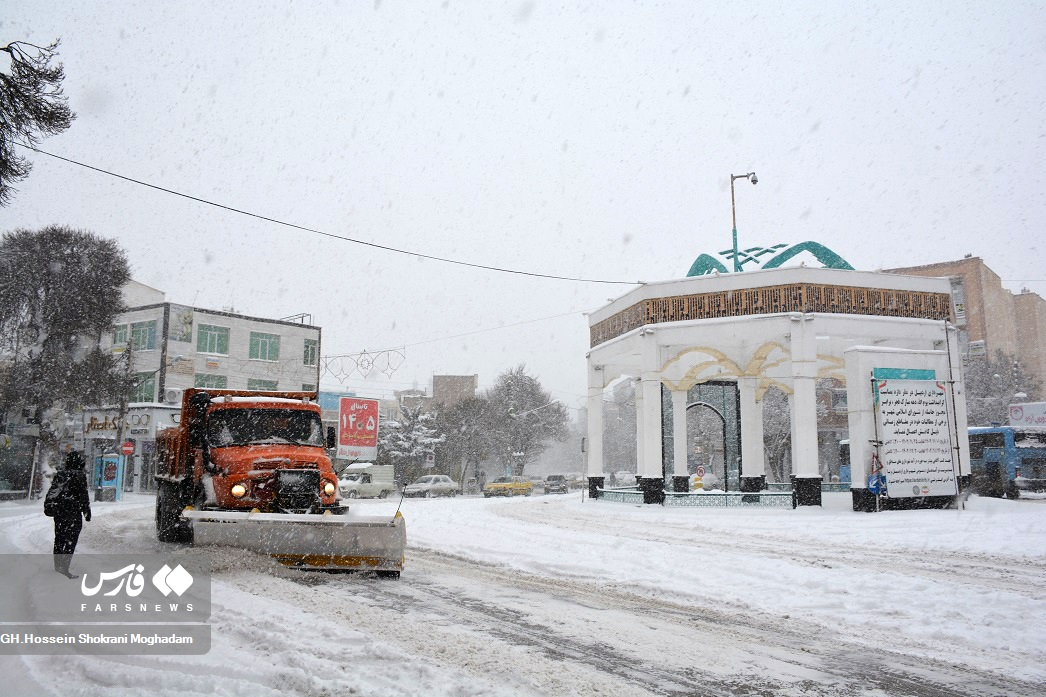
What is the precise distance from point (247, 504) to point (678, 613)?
610cm

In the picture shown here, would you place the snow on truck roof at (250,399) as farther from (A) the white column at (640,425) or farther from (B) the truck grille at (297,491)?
(A) the white column at (640,425)

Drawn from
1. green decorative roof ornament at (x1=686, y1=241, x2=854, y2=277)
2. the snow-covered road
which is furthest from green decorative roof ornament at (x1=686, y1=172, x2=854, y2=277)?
the snow-covered road

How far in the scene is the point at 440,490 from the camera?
46875mm

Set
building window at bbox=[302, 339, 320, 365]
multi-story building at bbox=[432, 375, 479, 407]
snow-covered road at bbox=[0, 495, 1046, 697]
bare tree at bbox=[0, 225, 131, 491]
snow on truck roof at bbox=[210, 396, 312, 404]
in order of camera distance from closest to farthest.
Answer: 1. snow-covered road at bbox=[0, 495, 1046, 697]
2. snow on truck roof at bbox=[210, 396, 312, 404]
3. bare tree at bbox=[0, 225, 131, 491]
4. building window at bbox=[302, 339, 320, 365]
5. multi-story building at bbox=[432, 375, 479, 407]

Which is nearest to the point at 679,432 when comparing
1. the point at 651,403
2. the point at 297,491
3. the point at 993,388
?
the point at 651,403

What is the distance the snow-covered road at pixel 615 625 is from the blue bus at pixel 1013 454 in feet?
69.1

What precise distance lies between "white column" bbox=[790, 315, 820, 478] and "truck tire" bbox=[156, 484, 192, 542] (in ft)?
57.7

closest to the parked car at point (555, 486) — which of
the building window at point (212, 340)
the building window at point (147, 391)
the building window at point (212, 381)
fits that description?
the building window at point (212, 381)

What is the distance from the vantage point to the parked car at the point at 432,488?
151 ft

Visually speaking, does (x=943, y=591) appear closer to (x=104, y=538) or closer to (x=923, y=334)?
(x=104, y=538)

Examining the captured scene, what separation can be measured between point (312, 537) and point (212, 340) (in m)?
40.8

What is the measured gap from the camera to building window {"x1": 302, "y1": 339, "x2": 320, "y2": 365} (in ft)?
170

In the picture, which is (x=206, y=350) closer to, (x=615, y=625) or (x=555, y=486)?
(x=555, y=486)

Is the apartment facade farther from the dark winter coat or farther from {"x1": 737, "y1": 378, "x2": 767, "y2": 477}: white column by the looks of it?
the dark winter coat
